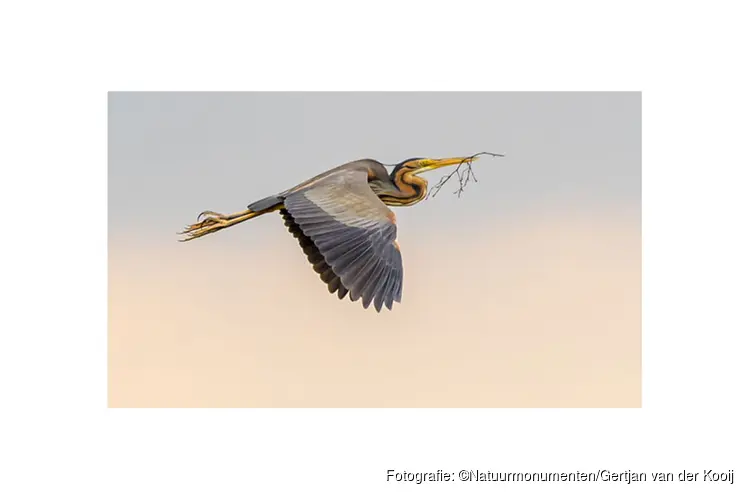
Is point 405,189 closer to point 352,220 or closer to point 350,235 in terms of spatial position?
point 352,220

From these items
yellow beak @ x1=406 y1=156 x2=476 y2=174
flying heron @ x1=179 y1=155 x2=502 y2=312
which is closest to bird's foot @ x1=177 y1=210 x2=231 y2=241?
flying heron @ x1=179 y1=155 x2=502 y2=312

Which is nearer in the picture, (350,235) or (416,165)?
(350,235)

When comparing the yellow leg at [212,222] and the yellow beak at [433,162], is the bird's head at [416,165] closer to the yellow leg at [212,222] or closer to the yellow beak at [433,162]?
the yellow beak at [433,162]

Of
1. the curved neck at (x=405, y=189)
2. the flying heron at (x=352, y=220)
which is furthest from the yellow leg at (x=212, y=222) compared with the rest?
the curved neck at (x=405, y=189)

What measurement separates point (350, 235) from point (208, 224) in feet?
3.43

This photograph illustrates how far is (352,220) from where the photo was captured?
5.16 meters

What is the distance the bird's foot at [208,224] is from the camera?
5.78 meters

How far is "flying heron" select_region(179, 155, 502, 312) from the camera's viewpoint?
193 inches

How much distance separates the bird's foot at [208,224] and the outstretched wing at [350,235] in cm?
41

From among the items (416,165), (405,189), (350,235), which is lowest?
(350,235)

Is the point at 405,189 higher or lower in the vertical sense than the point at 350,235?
higher

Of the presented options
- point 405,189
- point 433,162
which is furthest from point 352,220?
point 433,162
